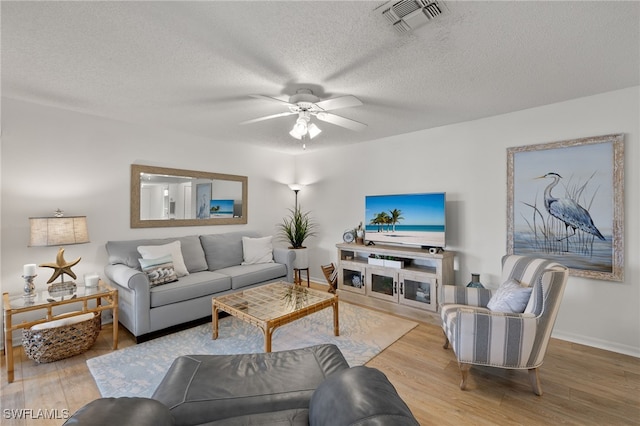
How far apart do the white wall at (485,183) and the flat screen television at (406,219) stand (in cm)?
26

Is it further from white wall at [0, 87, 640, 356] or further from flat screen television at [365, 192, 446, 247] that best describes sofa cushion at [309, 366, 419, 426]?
white wall at [0, 87, 640, 356]

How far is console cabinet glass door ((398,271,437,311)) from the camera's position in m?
3.37

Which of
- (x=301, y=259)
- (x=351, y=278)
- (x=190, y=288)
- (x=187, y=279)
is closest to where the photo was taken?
(x=190, y=288)

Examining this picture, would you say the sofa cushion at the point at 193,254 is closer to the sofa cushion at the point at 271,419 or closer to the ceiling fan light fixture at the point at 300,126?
the ceiling fan light fixture at the point at 300,126

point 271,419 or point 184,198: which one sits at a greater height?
point 184,198

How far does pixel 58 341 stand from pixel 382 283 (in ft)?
11.2

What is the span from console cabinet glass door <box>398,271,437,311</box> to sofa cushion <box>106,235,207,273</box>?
2646mm

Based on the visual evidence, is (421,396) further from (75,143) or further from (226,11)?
(75,143)

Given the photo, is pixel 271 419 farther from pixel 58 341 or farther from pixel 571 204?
pixel 571 204

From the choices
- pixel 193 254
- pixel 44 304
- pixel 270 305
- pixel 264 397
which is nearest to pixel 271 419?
pixel 264 397

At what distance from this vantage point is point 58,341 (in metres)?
2.43

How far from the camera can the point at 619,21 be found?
167 cm

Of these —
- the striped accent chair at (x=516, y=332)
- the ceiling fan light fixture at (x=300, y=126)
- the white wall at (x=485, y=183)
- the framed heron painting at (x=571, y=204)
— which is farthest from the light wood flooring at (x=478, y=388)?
the ceiling fan light fixture at (x=300, y=126)

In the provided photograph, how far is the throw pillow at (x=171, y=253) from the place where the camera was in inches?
127
